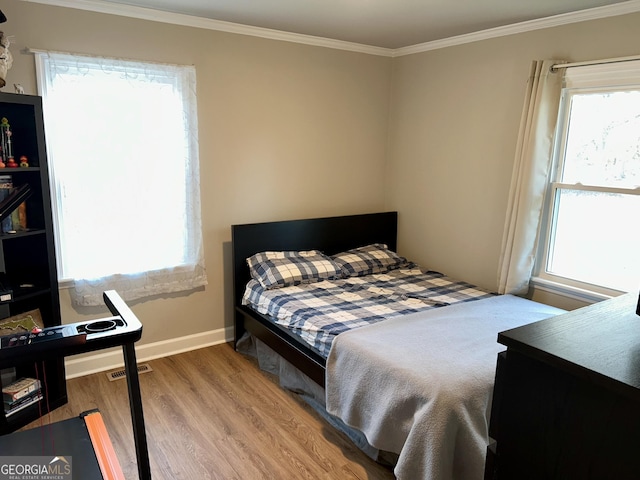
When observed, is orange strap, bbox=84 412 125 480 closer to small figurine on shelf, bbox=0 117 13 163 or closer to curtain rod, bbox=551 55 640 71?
small figurine on shelf, bbox=0 117 13 163

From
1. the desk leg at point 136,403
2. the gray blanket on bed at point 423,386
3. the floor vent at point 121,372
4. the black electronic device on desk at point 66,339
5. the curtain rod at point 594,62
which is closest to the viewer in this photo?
the black electronic device on desk at point 66,339

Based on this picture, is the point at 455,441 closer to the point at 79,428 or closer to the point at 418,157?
the point at 79,428

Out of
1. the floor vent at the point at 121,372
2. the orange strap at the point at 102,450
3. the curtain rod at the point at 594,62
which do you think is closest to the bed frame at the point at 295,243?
the floor vent at the point at 121,372

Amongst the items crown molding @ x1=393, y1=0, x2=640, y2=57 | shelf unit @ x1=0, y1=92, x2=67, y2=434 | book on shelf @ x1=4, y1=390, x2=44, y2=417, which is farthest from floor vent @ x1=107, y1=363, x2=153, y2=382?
crown molding @ x1=393, y1=0, x2=640, y2=57

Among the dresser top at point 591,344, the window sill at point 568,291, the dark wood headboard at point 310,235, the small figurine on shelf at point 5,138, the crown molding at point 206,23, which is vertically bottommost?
the window sill at point 568,291

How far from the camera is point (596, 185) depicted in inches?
115

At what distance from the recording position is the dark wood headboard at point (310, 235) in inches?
138

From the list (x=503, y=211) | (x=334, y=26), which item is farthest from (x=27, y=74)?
(x=503, y=211)

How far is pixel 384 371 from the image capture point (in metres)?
2.15

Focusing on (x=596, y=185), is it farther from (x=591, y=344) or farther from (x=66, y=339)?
(x=66, y=339)

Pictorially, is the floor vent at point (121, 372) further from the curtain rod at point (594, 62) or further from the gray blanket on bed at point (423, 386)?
the curtain rod at point (594, 62)

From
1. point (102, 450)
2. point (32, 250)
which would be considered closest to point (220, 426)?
point (102, 450)

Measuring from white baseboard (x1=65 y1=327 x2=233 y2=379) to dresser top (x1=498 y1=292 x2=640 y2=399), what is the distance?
3.06 metres

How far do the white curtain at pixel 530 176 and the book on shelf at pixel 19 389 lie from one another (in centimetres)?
306
